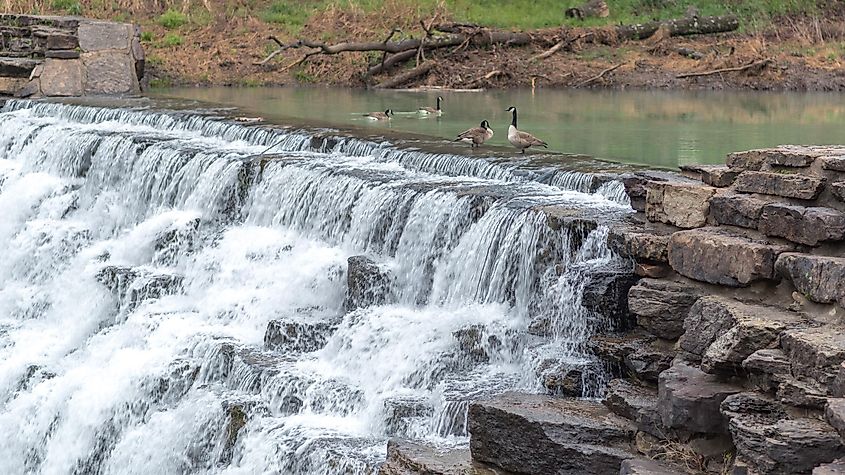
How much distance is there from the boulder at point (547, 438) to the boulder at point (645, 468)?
0.19m

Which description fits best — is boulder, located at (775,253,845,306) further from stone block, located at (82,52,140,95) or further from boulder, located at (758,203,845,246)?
stone block, located at (82,52,140,95)

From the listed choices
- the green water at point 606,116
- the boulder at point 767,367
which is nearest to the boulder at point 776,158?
the boulder at point 767,367

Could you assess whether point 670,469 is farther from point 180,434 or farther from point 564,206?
point 180,434

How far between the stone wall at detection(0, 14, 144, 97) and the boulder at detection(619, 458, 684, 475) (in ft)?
51.9

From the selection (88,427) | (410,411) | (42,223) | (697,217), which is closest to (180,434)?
(88,427)

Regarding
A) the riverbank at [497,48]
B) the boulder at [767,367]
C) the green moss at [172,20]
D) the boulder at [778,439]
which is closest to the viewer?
the boulder at [778,439]

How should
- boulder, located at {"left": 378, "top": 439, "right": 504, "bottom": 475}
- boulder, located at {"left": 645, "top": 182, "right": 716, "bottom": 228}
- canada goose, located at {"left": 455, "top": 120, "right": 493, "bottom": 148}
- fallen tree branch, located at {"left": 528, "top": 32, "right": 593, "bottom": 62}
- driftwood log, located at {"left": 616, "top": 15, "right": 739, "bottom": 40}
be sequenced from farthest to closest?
driftwood log, located at {"left": 616, "top": 15, "right": 739, "bottom": 40} < fallen tree branch, located at {"left": 528, "top": 32, "right": 593, "bottom": 62} < canada goose, located at {"left": 455, "top": 120, "right": 493, "bottom": 148} < boulder, located at {"left": 645, "top": 182, "right": 716, "bottom": 228} < boulder, located at {"left": 378, "top": 439, "right": 504, "bottom": 475}

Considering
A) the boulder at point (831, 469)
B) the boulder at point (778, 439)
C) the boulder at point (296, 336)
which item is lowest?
the boulder at point (296, 336)

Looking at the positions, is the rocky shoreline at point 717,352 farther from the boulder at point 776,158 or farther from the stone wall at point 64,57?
the stone wall at point 64,57

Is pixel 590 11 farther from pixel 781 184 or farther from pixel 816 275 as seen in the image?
pixel 816 275

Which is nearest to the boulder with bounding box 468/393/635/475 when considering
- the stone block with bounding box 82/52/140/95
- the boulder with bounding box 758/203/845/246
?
the boulder with bounding box 758/203/845/246

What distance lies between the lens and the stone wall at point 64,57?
20.3 meters

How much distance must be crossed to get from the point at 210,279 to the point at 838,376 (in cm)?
707

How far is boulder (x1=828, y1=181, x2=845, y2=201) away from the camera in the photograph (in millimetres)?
6289
